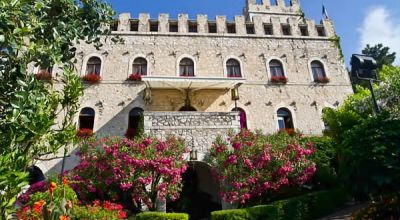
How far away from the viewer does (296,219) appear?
8.97 meters

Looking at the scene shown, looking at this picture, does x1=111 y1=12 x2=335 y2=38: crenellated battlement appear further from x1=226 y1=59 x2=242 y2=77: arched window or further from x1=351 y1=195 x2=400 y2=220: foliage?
x1=351 y1=195 x2=400 y2=220: foliage

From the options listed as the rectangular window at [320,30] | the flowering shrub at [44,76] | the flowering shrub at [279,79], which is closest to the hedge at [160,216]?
the flowering shrub at [44,76]

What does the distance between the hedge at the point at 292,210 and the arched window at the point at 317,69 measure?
9736 millimetres

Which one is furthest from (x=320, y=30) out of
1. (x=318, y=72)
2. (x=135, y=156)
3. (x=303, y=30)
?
Answer: (x=135, y=156)

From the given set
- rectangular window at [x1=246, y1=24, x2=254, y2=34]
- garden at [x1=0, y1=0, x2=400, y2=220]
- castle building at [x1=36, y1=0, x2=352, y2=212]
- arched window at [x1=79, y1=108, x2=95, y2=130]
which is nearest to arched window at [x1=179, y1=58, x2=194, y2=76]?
castle building at [x1=36, y1=0, x2=352, y2=212]

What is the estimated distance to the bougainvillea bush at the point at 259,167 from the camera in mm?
9562

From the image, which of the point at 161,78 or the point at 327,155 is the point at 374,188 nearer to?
the point at 327,155

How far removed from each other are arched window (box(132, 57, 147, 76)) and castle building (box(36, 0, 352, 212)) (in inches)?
2.4

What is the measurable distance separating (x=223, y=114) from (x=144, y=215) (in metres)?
5.88

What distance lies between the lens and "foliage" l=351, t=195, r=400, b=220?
6.61m

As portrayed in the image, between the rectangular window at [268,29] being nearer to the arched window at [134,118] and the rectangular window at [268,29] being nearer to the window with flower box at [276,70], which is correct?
the window with flower box at [276,70]

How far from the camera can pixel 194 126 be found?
12.2 meters

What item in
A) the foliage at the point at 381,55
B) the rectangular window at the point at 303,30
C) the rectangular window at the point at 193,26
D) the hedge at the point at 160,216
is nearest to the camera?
the hedge at the point at 160,216

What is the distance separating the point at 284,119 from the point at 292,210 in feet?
26.8
